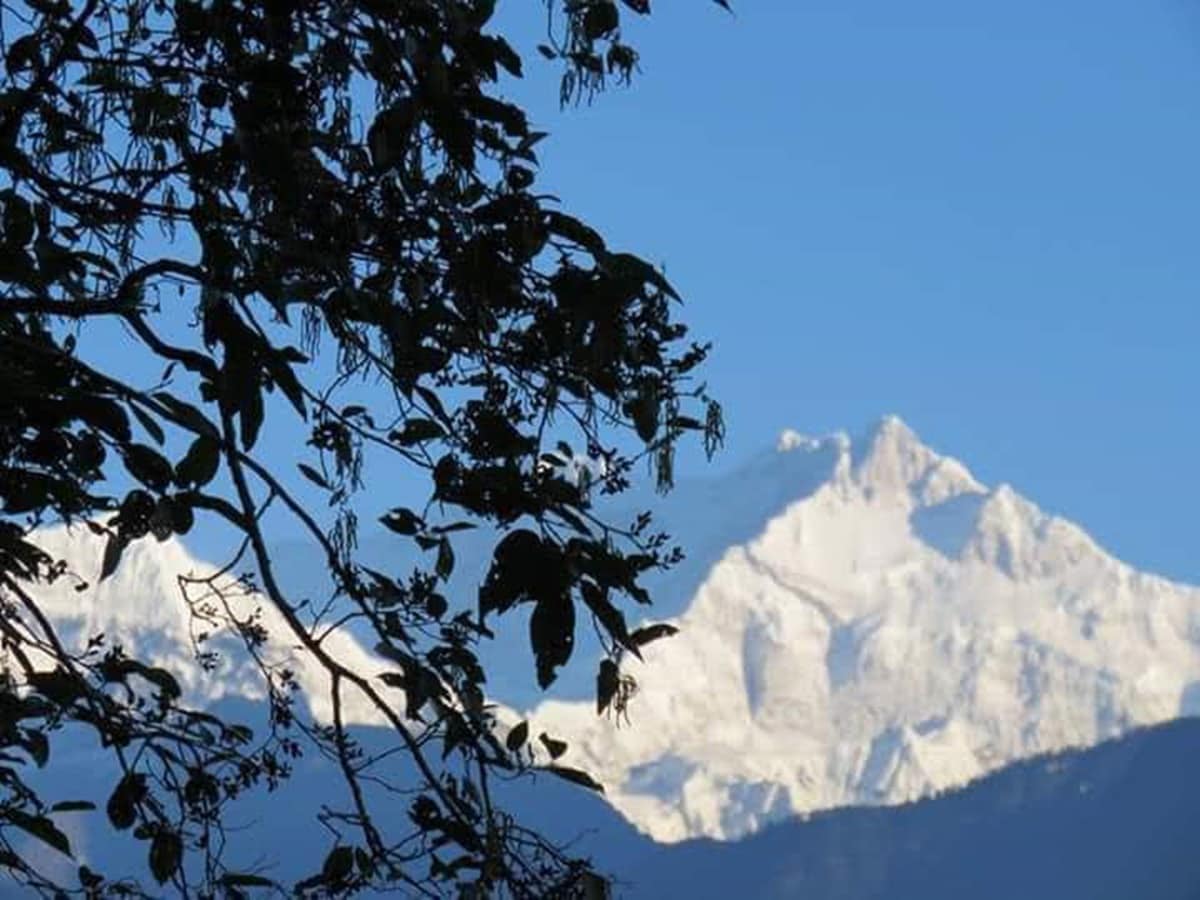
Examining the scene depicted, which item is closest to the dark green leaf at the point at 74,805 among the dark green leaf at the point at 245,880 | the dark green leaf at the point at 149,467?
the dark green leaf at the point at 245,880

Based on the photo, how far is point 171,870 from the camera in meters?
5.61

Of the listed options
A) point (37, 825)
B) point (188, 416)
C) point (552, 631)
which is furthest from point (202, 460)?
point (37, 825)

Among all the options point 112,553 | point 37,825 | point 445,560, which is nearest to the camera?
point 112,553

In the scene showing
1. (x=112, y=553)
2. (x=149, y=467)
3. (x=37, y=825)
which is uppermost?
(x=149, y=467)

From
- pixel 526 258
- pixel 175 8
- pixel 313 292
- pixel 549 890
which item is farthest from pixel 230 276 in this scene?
pixel 549 890

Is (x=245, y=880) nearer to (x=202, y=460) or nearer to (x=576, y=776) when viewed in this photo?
(x=576, y=776)

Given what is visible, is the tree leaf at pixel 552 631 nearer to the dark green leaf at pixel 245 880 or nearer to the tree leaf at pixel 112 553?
the tree leaf at pixel 112 553

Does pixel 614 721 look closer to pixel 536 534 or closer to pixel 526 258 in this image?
pixel 536 534

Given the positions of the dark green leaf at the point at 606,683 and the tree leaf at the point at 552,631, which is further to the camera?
the dark green leaf at the point at 606,683

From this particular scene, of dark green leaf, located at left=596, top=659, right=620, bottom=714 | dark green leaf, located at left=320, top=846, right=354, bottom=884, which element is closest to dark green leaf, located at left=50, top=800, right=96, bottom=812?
dark green leaf, located at left=320, top=846, right=354, bottom=884

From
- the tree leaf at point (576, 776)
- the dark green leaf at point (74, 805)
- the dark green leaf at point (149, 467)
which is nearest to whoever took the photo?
the dark green leaf at point (149, 467)

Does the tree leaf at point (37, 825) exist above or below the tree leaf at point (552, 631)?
above

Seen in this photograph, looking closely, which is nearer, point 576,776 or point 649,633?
point 649,633

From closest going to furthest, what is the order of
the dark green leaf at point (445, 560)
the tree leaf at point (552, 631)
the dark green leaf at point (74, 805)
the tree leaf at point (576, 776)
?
the tree leaf at point (552, 631) → the tree leaf at point (576, 776) → the dark green leaf at point (74, 805) → the dark green leaf at point (445, 560)
